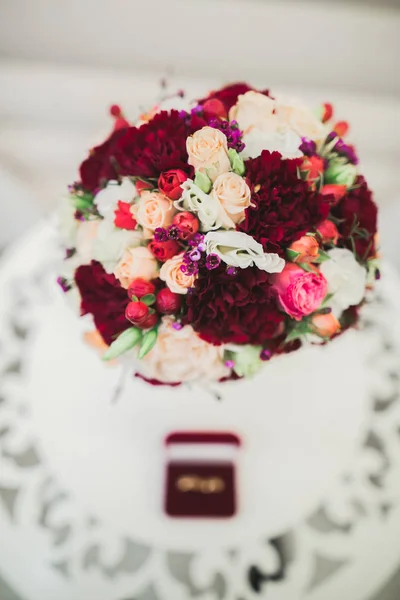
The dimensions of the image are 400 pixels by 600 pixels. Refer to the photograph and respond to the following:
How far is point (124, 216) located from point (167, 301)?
0.15 meters

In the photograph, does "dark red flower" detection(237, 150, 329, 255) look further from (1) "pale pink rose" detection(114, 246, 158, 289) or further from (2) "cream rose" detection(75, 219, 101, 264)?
(2) "cream rose" detection(75, 219, 101, 264)

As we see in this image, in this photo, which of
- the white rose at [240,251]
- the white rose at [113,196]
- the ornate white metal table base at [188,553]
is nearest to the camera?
the white rose at [240,251]

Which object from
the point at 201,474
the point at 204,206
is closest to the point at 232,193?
the point at 204,206

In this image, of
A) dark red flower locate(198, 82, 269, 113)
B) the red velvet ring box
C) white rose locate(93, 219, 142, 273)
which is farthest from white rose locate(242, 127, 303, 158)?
the red velvet ring box

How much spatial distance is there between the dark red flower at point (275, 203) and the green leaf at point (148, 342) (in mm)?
212

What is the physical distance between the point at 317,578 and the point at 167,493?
0.37 metres

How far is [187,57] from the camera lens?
123cm

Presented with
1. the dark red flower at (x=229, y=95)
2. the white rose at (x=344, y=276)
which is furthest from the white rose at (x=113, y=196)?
the white rose at (x=344, y=276)

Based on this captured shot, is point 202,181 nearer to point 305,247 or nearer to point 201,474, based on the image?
point 305,247

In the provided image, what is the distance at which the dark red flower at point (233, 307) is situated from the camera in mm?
621

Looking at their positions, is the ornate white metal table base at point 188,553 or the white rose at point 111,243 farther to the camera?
the ornate white metal table base at point 188,553

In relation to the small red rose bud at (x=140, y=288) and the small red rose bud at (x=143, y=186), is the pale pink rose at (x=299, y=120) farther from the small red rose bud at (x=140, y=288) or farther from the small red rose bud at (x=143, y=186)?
the small red rose bud at (x=140, y=288)

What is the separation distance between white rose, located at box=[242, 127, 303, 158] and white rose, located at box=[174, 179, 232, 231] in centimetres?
13

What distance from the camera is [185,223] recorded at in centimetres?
60
